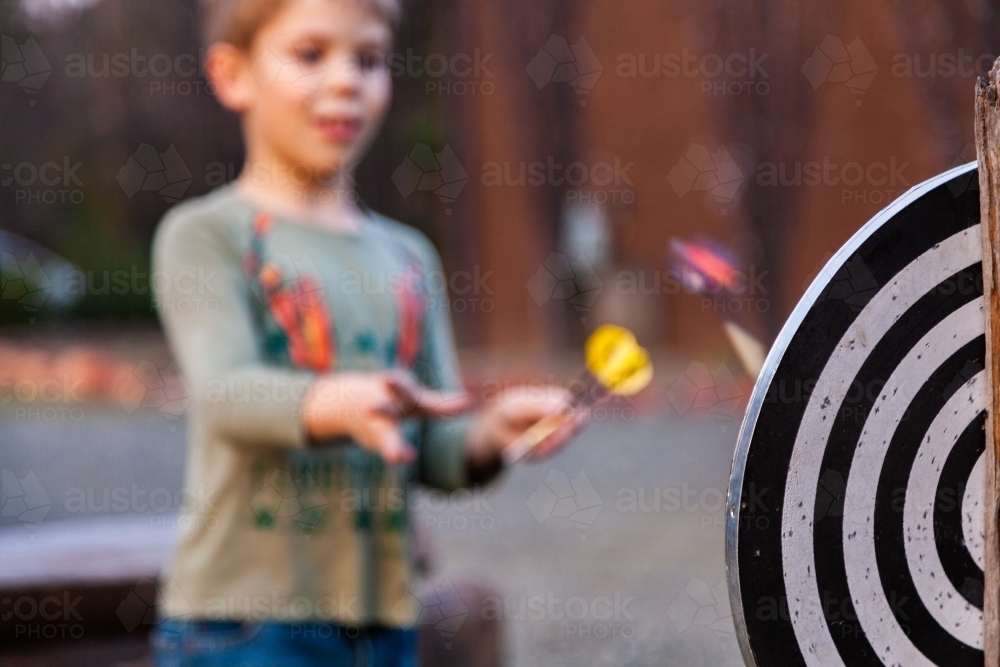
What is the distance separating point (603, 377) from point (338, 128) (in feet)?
1.73

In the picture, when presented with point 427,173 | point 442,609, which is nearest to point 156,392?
point 427,173

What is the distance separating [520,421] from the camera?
1.52 m

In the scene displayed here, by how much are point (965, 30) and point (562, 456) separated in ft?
11.6

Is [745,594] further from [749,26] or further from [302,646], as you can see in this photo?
[749,26]

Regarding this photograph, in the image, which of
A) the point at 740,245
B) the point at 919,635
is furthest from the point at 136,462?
the point at 919,635

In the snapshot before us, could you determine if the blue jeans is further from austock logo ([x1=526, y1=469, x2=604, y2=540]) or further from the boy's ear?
austock logo ([x1=526, y1=469, x2=604, y2=540])

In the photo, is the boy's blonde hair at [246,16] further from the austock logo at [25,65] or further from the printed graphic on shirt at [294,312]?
the austock logo at [25,65]

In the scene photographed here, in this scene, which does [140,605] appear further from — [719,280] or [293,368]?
[719,280]

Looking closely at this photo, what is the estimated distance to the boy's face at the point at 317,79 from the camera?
1.54 metres

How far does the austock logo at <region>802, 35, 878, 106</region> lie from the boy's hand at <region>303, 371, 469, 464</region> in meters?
5.63

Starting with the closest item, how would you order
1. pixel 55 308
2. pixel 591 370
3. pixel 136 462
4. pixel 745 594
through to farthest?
1. pixel 745 594
2. pixel 591 370
3. pixel 136 462
4. pixel 55 308

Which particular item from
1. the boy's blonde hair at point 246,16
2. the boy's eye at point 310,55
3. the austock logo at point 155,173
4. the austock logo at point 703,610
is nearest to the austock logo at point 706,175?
the austock logo at point 703,610

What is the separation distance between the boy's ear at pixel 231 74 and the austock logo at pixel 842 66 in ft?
17.4

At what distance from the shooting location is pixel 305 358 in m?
1.53
